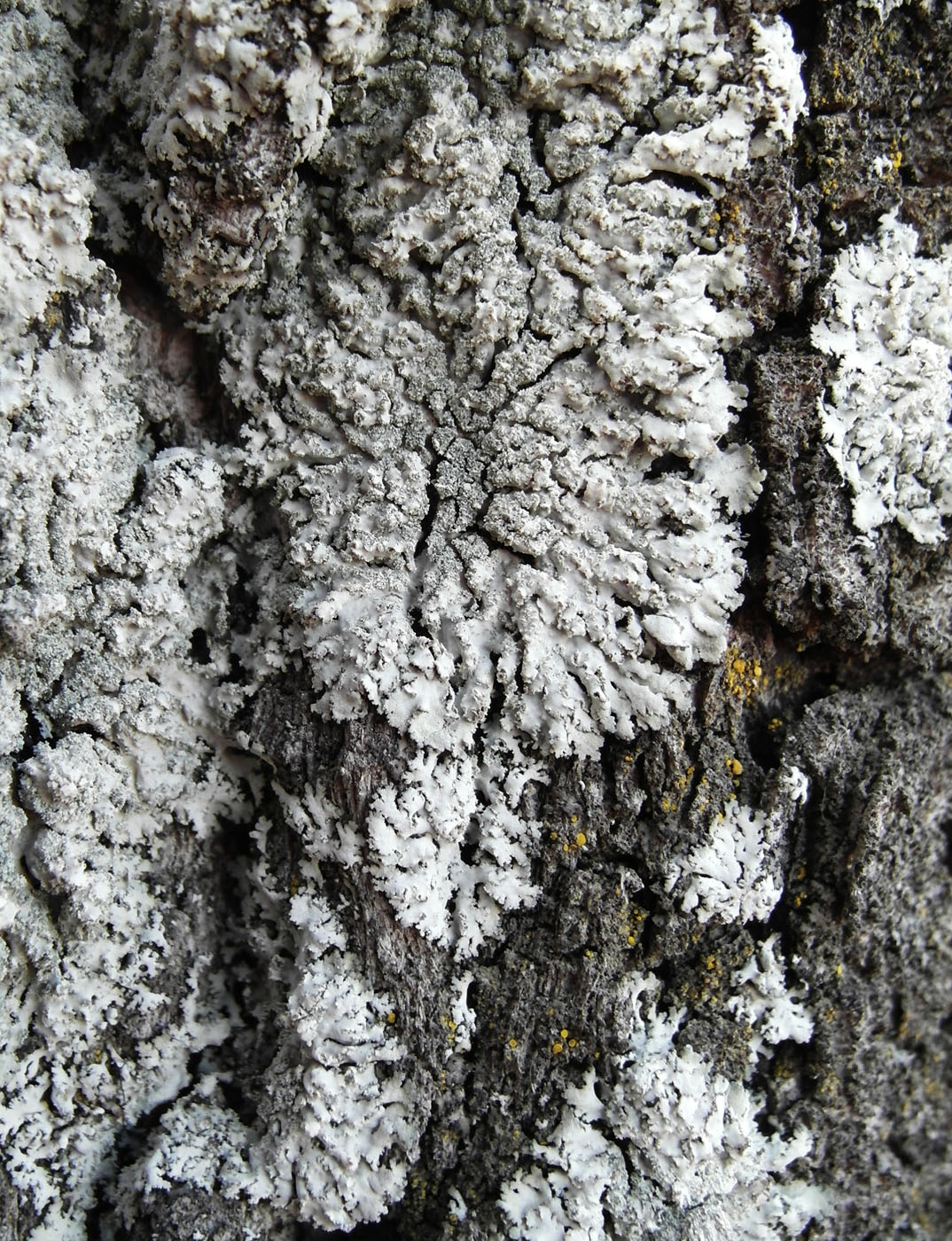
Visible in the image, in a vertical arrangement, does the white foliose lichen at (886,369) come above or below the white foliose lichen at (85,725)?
above

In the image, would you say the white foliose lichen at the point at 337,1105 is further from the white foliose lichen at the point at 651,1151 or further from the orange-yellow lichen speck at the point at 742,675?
the orange-yellow lichen speck at the point at 742,675

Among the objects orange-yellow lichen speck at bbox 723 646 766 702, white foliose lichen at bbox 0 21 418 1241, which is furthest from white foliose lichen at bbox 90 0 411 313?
orange-yellow lichen speck at bbox 723 646 766 702

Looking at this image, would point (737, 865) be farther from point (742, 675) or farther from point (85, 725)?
point (85, 725)

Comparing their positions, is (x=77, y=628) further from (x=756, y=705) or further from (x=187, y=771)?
(x=756, y=705)

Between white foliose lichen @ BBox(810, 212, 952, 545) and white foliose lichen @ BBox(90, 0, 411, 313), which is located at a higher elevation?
white foliose lichen @ BBox(810, 212, 952, 545)

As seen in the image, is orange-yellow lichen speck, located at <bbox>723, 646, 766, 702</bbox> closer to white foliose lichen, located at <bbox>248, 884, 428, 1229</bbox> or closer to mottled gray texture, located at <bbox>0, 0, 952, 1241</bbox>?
mottled gray texture, located at <bbox>0, 0, 952, 1241</bbox>

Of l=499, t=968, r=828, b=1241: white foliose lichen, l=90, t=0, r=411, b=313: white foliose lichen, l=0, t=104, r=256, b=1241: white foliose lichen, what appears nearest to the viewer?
l=90, t=0, r=411, b=313: white foliose lichen

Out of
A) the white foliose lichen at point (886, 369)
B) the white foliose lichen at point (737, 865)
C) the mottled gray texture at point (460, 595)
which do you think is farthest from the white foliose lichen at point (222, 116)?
the white foliose lichen at point (737, 865)
